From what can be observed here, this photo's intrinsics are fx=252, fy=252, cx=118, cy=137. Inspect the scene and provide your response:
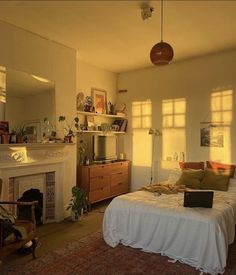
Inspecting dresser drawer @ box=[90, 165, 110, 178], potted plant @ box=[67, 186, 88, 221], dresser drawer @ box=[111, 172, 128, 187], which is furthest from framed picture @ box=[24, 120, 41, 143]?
dresser drawer @ box=[111, 172, 128, 187]

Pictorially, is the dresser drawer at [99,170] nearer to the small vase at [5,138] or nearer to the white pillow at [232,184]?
the small vase at [5,138]

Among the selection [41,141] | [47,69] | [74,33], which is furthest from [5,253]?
[74,33]

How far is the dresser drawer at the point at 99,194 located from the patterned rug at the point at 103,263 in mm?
1685

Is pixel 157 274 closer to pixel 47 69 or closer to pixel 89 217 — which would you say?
pixel 89 217

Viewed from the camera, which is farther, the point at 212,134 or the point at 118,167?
the point at 118,167

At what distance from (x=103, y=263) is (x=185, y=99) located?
361cm

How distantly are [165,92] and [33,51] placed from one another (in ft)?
9.41

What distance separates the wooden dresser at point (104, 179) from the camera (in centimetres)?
488

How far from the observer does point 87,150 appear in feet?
18.1

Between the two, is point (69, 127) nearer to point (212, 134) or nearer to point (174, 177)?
point (174, 177)

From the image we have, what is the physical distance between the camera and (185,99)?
5219mm

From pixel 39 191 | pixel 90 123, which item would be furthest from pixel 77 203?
pixel 90 123

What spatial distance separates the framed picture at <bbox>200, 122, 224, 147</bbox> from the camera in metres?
4.78

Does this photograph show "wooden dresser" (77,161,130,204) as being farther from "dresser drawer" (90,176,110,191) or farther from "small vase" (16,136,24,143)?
"small vase" (16,136,24,143)
